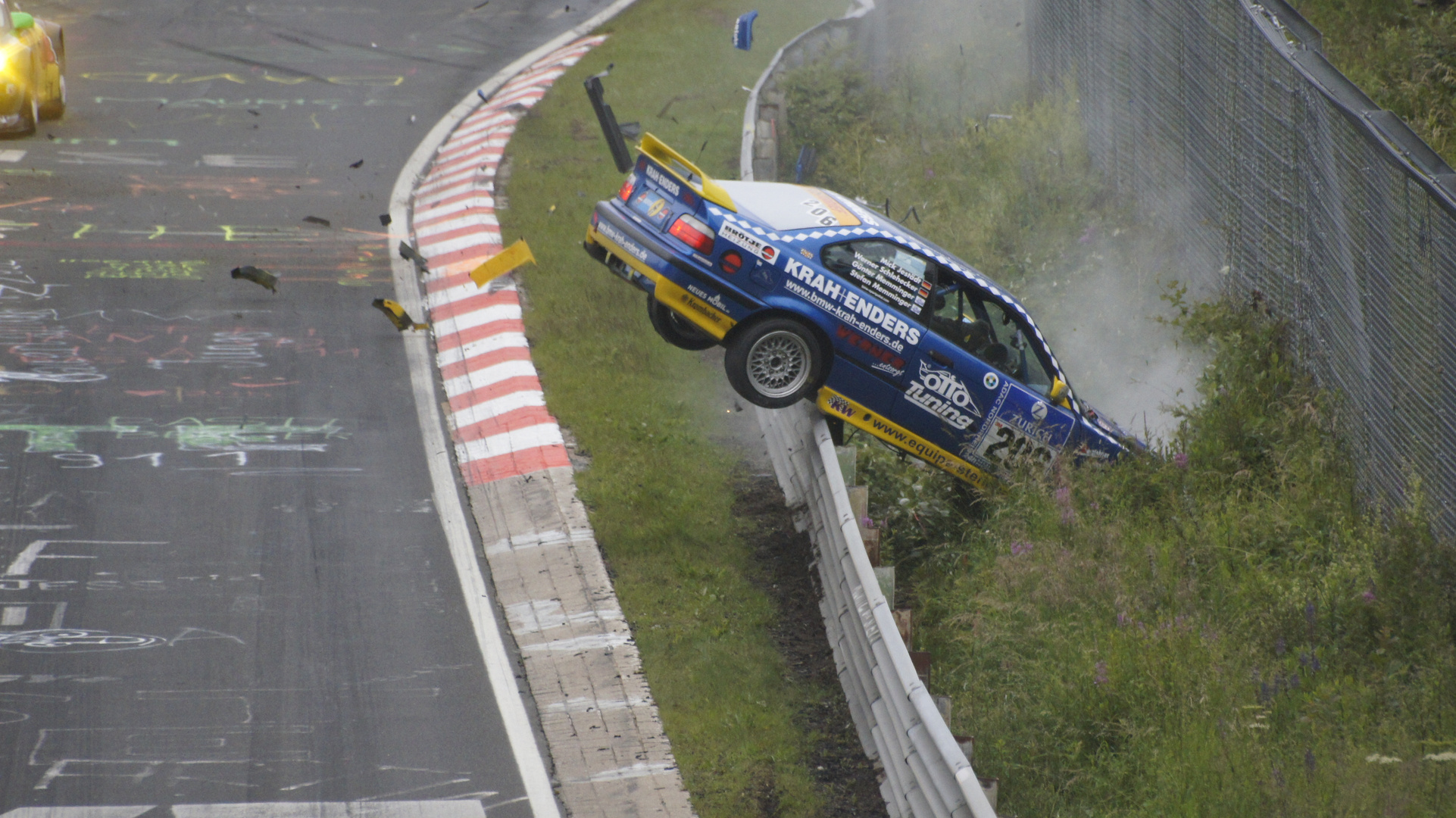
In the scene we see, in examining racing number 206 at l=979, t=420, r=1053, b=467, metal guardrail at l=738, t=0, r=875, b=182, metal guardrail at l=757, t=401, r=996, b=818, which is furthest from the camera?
metal guardrail at l=738, t=0, r=875, b=182

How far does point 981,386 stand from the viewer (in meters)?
9.69

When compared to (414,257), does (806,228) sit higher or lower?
higher

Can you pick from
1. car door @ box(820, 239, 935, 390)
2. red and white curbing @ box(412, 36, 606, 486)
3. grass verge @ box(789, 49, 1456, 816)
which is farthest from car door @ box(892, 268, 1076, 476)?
red and white curbing @ box(412, 36, 606, 486)

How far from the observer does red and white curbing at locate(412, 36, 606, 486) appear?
10906 mm

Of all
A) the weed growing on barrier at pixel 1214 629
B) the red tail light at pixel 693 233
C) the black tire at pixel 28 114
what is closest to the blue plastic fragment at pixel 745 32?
the black tire at pixel 28 114

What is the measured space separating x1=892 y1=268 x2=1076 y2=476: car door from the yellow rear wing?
1665mm

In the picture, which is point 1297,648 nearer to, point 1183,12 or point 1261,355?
point 1261,355

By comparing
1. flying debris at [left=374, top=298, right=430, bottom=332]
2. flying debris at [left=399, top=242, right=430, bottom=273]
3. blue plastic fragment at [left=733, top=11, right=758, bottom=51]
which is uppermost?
blue plastic fragment at [left=733, top=11, right=758, bottom=51]

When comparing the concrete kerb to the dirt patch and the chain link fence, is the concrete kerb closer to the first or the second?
the dirt patch

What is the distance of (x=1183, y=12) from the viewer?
1227 cm

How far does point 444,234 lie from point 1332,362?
9453mm

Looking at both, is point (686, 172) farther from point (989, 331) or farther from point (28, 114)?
point (28, 114)

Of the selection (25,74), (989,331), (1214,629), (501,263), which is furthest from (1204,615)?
(25,74)

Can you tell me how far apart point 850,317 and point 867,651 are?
8.72 feet
